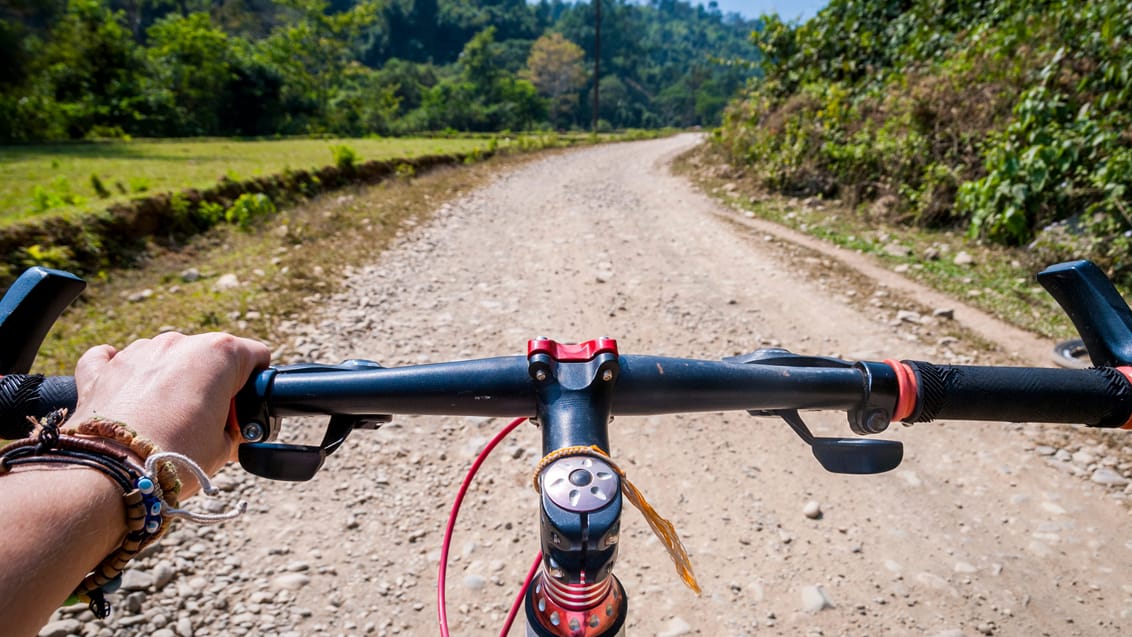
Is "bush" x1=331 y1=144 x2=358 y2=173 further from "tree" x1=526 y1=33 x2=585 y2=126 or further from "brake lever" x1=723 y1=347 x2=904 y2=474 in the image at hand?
"tree" x1=526 y1=33 x2=585 y2=126

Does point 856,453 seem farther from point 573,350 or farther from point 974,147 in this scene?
point 974,147

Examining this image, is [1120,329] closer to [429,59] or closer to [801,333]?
[801,333]

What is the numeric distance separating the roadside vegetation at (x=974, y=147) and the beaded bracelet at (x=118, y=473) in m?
5.74

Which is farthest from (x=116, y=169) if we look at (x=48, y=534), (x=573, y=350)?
(x=573, y=350)

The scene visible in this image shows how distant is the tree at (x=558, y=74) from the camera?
70.2 meters

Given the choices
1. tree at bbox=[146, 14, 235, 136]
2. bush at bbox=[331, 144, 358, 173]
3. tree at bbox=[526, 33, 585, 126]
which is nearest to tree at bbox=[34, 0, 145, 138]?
tree at bbox=[146, 14, 235, 136]

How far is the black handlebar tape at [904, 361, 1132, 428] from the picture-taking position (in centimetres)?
106

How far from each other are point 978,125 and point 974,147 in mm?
278

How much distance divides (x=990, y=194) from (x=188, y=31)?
31597mm

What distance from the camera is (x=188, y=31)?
26531 millimetres

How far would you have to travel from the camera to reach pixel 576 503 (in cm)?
68

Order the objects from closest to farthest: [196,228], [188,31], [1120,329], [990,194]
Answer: [1120,329] → [990,194] → [196,228] → [188,31]

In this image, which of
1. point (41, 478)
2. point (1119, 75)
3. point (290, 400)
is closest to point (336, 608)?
point (290, 400)

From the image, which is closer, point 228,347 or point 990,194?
point 228,347
